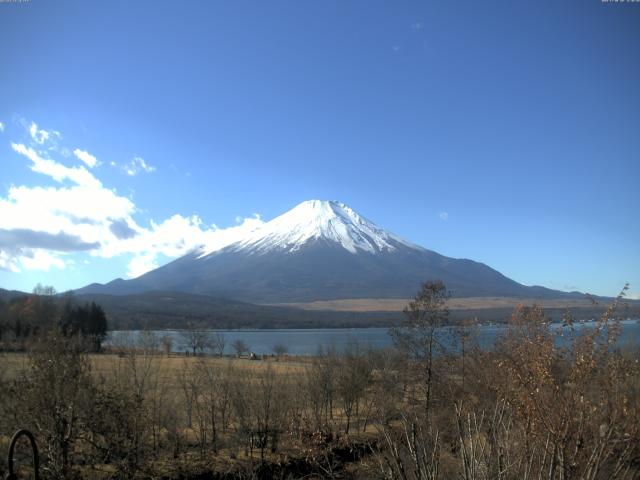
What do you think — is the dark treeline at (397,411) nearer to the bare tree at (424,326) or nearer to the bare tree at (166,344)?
the bare tree at (424,326)

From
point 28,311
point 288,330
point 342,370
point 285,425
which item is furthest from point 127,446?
point 288,330

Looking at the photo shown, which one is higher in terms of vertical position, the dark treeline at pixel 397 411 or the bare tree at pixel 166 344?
the dark treeline at pixel 397 411

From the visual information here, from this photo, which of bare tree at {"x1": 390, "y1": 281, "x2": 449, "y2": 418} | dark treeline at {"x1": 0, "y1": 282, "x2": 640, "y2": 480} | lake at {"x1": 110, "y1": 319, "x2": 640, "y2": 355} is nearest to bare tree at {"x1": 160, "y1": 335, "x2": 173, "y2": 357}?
lake at {"x1": 110, "y1": 319, "x2": 640, "y2": 355}

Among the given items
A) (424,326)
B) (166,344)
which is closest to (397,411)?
(424,326)

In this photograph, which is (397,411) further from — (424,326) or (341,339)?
(341,339)

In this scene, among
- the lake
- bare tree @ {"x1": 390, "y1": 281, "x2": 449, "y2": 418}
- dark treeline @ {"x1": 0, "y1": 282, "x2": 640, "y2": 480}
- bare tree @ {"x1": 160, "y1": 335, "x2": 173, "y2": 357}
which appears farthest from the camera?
bare tree @ {"x1": 160, "y1": 335, "x2": 173, "y2": 357}

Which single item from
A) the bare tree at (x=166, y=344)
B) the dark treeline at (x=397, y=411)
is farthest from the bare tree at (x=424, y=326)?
the bare tree at (x=166, y=344)

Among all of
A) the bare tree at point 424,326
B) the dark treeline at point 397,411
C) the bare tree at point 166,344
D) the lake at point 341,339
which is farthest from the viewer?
the bare tree at point 166,344

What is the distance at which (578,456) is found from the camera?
639cm

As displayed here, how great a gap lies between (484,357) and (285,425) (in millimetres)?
9117

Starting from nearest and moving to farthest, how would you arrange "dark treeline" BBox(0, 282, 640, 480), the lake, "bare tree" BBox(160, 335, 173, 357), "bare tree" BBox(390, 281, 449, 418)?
1. "dark treeline" BBox(0, 282, 640, 480)
2. "bare tree" BBox(390, 281, 449, 418)
3. the lake
4. "bare tree" BBox(160, 335, 173, 357)

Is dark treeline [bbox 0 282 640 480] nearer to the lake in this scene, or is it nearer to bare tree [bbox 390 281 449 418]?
bare tree [bbox 390 281 449 418]

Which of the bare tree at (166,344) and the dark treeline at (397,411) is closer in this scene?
the dark treeline at (397,411)

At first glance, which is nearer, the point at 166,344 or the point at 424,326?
the point at 424,326
